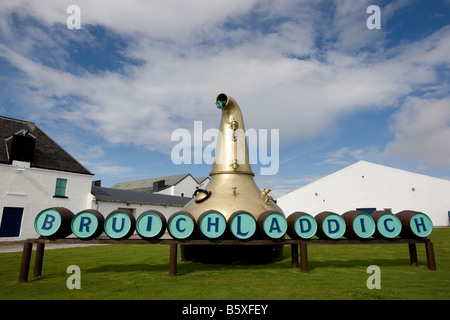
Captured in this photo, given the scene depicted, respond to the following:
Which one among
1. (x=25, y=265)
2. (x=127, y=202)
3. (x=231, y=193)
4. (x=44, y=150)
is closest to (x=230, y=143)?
(x=231, y=193)

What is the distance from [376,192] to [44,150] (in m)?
34.2

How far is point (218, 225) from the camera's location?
871 cm

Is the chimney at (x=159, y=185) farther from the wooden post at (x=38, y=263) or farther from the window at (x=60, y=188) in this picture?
the wooden post at (x=38, y=263)

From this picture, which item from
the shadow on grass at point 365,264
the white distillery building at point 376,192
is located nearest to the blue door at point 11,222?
the shadow on grass at point 365,264

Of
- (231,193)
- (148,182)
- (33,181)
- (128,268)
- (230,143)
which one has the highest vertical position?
(148,182)

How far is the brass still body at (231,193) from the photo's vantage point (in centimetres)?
995

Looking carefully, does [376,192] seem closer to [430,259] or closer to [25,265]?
[430,259]

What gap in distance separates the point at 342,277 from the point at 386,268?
106 inches

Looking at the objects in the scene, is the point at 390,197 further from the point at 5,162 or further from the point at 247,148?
the point at 5,162

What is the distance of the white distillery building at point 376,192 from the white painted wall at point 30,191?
85.4ft

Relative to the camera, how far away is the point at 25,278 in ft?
26.0
